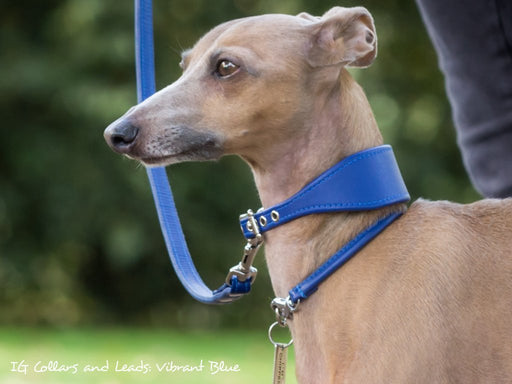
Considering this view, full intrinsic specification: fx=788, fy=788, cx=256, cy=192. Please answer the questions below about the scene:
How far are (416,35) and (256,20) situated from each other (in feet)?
34.5

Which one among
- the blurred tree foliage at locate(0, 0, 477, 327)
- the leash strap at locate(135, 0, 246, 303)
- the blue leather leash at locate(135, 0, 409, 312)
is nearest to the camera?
the blue leather leash at locate(135, 0, 409, 312)

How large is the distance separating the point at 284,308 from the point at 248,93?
822 mm

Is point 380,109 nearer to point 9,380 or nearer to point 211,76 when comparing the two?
point 9,380

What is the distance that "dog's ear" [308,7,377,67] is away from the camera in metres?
3.07

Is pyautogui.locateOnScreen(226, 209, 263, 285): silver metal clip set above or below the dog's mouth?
below

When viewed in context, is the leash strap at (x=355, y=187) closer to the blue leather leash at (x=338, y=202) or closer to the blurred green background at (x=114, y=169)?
the blue leather leash at (x=338, y=202)

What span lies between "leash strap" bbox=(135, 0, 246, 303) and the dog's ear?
2.47 feet

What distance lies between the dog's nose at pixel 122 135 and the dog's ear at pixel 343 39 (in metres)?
0.74

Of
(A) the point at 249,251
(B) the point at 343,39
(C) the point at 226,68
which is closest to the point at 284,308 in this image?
(A) the point at 249,251

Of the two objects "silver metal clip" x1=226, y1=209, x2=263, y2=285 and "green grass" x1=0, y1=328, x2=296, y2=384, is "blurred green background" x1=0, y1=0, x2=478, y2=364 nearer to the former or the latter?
"green grass" x1=0, y1=328, x2=296, y2=384

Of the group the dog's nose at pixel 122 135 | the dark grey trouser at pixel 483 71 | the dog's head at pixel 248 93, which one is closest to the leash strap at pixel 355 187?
the dog's head at pixel 248 93

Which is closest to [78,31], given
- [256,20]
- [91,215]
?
[91,215]

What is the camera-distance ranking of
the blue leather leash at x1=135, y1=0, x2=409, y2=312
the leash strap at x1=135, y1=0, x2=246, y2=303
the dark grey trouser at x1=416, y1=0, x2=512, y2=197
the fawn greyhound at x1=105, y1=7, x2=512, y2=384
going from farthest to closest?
the dark grey trouser at x1=416, y1=0, x2=512, y2=197
the leash strap at x1=135, y1=0, x2=246, y2=303
the blue leather leash at x1=135, y1=0, x2=409, y2=312
the fawn greyhound at x1=105, y1=7, x2=512, y2=384

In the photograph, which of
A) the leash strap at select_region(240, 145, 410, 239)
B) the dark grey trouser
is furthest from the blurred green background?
the leash strap at select_region(240, 145, 410, 239)
